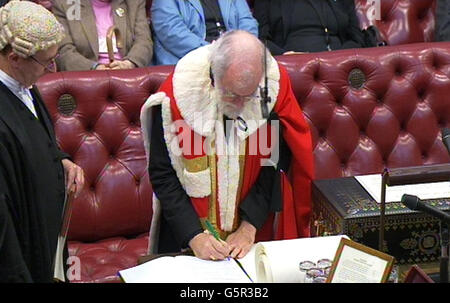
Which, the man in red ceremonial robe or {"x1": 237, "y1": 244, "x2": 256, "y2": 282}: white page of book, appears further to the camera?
the man in red ceremonial robe

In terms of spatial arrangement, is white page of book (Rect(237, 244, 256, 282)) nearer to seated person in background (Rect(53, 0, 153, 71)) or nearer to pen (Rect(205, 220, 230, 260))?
pen (Rect(205, 220, 230, 260))

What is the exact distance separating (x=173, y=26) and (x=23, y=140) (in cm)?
157

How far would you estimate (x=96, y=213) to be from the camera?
9.27 feet

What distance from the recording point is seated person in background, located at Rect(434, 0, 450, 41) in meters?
3.71

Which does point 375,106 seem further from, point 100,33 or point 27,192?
point 27,192

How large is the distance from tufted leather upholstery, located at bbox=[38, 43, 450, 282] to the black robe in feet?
1.95

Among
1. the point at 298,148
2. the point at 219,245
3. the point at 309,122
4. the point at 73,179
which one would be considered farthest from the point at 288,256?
the point at 309,122

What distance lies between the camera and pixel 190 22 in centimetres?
349

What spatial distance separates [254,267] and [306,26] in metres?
1.99

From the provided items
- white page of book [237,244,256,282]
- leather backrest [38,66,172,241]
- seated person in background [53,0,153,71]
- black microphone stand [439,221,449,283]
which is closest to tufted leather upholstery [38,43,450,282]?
leather backrest [38,66,172,241]

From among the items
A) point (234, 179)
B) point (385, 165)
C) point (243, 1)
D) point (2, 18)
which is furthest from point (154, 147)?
point (243, 1)

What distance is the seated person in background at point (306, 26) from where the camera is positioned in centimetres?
363

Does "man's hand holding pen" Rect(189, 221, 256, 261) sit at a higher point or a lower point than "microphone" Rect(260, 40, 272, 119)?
lower

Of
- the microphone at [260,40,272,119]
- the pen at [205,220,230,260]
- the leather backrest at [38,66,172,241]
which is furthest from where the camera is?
the leather backrest at [38,66,172,241]
